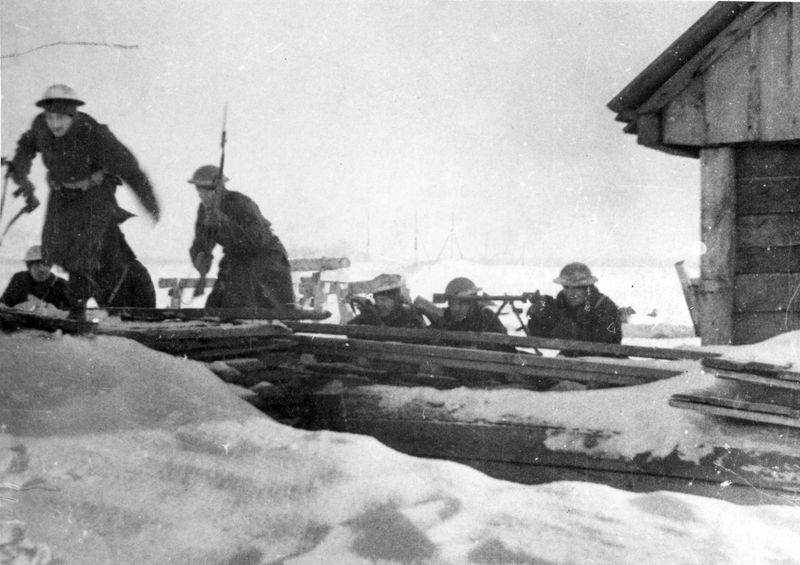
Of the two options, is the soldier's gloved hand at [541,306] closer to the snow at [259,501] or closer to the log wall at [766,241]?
the log wall at [766,241]

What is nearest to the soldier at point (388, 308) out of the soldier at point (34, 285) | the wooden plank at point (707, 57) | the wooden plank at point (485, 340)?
the wooden plank at point (485, 340)

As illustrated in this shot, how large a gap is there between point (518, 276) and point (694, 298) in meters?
24.8

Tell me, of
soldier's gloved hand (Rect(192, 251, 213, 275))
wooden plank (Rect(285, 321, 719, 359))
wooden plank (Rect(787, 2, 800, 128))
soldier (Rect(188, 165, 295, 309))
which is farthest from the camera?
soldier's gloved hand (Rect(192, 251, 213, 275))

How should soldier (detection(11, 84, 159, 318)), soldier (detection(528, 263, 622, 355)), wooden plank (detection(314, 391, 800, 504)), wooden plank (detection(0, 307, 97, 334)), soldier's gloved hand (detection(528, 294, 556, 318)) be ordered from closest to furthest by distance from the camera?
wooden plank (detection(314, 391, 800, 504)) → wooden plank (detection(0, 307, 97, 334)) → soldier (detection(11, 84, 159, 318)) → soldier (detection(528, 263, 622, 355)) → soldier's gloved hand (detection(528, 294, 556, 318))

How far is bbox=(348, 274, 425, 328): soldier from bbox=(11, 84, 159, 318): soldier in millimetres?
1886

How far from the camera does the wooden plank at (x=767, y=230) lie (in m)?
4.59

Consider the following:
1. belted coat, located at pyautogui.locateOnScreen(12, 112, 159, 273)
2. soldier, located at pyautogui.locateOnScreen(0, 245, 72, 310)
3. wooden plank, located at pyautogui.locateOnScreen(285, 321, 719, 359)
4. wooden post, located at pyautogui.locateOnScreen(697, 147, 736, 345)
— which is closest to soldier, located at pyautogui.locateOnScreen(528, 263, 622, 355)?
wooden post, located at pyautogui.locateOnScreen(697, 147, 736, 345)

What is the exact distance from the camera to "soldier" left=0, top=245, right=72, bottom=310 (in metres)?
6.39

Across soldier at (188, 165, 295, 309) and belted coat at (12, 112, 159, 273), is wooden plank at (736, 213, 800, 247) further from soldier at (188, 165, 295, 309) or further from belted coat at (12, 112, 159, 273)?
belted coat at (12, 112, 159, 273)

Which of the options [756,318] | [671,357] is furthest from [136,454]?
[756,318]

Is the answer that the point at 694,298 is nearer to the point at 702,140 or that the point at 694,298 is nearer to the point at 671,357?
the point at 702,140

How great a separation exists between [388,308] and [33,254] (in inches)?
138

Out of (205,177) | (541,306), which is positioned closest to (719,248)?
(541,306)

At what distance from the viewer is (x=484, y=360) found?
3.93 m
